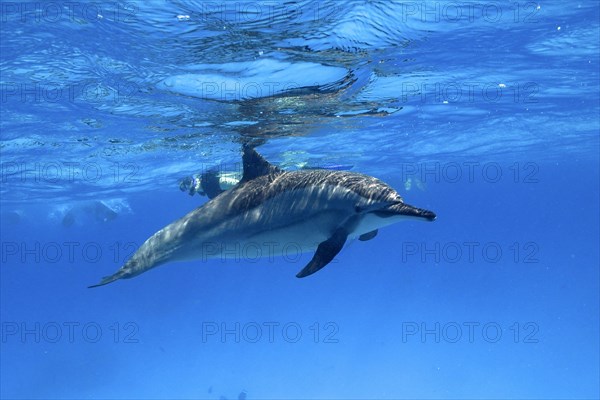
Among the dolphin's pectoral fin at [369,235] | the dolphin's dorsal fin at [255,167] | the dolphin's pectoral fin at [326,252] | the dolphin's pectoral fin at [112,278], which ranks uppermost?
the dolphin's dorsal fin at [255,167]

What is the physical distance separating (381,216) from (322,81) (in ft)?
26.7

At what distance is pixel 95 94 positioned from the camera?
14.4 metres

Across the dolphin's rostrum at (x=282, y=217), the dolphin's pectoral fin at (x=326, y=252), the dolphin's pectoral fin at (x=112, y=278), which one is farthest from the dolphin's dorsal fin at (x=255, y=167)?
the dolphin's pectoral fin at (x=112, y=278)

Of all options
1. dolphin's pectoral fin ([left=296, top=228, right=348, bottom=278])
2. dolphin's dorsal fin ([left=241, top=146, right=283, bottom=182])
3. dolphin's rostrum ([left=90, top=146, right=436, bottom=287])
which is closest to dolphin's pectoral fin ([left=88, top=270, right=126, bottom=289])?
dolphin's rostrum ([left=90, top=146, right=436, bottom=287])

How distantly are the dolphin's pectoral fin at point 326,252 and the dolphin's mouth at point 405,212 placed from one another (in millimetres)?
586

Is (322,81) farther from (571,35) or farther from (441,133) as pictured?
(441,133)

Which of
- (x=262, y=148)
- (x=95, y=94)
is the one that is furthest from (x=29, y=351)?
(x=95, y=94)

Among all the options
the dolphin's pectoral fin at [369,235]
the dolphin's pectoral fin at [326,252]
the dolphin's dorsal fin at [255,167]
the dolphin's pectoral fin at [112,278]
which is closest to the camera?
the dolphin's pectoral fin at [326,252]

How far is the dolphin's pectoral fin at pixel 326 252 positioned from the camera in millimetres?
6375

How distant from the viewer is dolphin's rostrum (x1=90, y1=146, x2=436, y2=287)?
661cm

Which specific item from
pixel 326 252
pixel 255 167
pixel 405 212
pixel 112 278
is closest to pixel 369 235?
pixel 326 252

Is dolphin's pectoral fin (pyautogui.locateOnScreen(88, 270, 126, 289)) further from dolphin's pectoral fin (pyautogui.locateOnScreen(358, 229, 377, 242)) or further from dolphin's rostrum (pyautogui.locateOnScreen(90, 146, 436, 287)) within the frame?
dolphin's pectoral fin (pyautogui.locateOnScreen(358, 229, 377, 242))

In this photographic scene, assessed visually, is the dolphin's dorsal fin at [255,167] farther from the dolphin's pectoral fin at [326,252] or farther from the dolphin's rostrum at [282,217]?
the dolphin's pectoral fin at [326,252]

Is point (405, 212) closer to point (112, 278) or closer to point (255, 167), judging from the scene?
point (255, 167)
